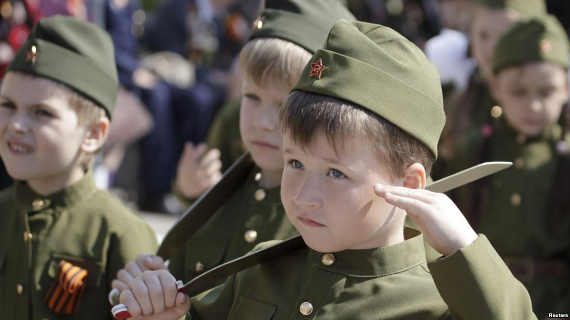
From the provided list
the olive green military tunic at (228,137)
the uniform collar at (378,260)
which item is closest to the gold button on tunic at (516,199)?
the olive green military tunic at (228,137)

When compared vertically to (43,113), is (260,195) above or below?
below

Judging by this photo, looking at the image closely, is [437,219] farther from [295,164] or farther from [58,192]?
[58,192]

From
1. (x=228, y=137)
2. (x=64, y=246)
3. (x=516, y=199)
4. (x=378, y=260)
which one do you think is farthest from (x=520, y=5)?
(x=378, y=260)

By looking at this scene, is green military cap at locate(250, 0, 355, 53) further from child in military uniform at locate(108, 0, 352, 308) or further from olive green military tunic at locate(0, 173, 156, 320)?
olive green military tunic at locate(0, 173, 156, 320)

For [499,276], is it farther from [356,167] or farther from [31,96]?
[31,96]

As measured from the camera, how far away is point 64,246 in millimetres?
3285

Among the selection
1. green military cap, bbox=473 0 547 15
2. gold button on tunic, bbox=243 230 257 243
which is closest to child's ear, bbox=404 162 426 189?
gold button on tunic, bbox=243 230 257 243

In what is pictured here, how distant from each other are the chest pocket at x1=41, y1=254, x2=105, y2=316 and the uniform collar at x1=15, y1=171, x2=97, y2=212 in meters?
0.21

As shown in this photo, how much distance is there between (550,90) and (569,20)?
267 cm

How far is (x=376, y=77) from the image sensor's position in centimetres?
226

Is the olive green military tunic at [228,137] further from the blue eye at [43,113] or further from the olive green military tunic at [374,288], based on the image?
the olive green military tunic at [374,288]

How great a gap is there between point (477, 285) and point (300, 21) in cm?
145

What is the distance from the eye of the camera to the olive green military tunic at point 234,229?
10.2 ft

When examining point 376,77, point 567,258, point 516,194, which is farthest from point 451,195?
point 376,77
